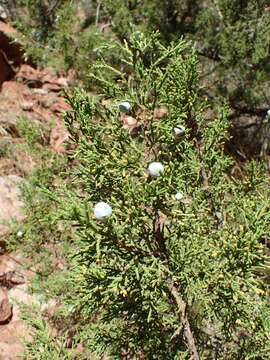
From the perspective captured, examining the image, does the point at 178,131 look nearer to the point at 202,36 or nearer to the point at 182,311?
the point at 182,311

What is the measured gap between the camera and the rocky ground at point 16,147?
464cm

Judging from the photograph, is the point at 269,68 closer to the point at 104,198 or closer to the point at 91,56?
the point at 91,56

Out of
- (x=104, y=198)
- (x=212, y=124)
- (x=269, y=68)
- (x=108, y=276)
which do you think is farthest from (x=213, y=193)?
(x=269, y=68)

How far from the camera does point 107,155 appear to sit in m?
2.16

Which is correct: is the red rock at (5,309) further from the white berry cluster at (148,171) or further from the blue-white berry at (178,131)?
the blue-white berry at (178,131)

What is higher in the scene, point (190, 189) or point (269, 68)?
point (190, 189)

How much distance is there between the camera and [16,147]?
5.87 m

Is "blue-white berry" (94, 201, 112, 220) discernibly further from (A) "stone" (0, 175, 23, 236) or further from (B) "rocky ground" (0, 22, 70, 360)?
(A) "stone" (0, 175, 23, 236)

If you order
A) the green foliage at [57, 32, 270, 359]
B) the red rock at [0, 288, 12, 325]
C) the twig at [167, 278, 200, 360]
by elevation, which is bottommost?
the red rock at [0, 288, 12, 325]

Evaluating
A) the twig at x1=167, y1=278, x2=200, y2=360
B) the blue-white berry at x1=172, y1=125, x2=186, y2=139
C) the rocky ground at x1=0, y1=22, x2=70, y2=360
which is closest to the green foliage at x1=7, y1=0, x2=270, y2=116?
the rocky ground at x1=0, y1=22, x2=70, y2=360

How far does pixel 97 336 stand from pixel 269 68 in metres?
4.34

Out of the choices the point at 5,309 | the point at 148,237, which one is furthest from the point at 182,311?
the point at 5,309

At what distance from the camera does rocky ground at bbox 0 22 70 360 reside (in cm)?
464

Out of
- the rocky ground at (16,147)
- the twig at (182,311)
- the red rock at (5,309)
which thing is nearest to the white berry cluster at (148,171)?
the twig at (182,311)
